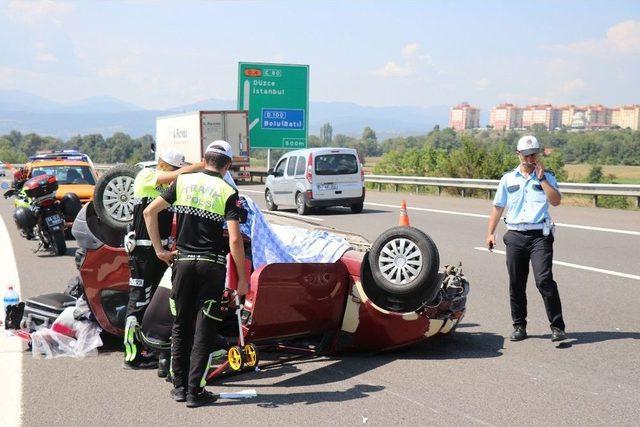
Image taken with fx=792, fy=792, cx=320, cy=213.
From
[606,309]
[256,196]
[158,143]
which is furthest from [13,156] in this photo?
[606,309]

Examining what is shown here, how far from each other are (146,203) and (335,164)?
1598cm

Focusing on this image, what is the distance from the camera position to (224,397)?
5.70 metres

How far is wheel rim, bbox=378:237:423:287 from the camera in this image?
6.55 meters

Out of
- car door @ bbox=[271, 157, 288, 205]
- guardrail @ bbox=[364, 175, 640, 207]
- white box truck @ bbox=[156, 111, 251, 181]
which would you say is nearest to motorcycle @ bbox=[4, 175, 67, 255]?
car door @ bbox=[271, 157, 288, 205]

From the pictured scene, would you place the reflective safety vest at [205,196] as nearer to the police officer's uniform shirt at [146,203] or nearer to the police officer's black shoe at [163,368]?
the police officer's uniform shirt at [146,203]

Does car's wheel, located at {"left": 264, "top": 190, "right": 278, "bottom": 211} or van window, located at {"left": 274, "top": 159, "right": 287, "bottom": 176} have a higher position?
van window, located at {"left": 274, "top": 159, "right": 287, "bottom": 176}

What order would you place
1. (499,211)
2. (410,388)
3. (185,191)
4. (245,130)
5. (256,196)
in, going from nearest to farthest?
(185,191)
(410,388)
(499,211)
(256,196)
(245,130)

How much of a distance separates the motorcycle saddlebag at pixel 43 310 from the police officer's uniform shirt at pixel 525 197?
4.23 m

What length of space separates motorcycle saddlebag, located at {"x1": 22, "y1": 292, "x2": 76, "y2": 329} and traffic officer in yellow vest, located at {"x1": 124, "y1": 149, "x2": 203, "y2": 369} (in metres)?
1.15

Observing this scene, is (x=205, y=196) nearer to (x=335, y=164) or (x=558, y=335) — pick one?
(x=558, y=335)

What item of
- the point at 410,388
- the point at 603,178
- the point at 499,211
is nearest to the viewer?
the point at 410,388

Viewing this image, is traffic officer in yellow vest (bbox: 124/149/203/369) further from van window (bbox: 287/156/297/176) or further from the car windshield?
van window (bbox: 287/156/297/176)

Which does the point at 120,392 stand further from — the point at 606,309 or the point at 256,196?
the point at 256,196

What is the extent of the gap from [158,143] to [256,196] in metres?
14.7
